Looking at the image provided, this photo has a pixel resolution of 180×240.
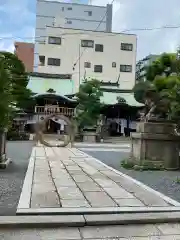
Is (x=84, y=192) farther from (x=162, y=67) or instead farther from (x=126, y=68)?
(x=126, y=68)

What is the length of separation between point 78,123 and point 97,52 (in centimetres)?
1461

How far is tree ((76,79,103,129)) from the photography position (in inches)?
1110

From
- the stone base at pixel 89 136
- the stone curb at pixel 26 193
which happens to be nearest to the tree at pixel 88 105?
the stone base at pixel 89 136

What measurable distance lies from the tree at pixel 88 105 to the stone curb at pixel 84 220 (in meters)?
A: 23.2

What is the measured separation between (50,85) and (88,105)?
24.9ft

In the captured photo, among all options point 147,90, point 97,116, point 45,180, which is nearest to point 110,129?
point 97,116

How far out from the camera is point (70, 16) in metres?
51.8

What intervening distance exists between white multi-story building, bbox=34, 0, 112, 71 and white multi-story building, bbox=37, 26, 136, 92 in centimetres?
Answer: 1107

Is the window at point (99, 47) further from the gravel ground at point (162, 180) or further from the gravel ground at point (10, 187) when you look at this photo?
the gravel ground at point (10, 187)

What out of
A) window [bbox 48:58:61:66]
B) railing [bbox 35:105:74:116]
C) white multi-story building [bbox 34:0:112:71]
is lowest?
railing [bbox 35:105:74:116]

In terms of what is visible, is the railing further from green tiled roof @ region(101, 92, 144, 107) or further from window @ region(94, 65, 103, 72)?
window @ region(94, 65, 103, 72)

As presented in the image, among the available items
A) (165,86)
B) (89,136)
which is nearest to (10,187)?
(165,86)

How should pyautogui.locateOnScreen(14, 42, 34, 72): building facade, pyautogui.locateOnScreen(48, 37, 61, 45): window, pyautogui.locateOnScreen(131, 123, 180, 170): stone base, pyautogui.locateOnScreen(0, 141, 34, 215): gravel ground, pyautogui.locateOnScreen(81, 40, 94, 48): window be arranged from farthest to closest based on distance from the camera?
pyautogui.locateOnScreen(14, 42, 34, 72): building facade
pyautogui.locateOnScreen(81, 40, 94, 48): window
pyautogui.locateOnScreen(48, 37, 61, 45): window
pyautogui.locateOnScreen(131, 123, 180, 170): stone base
pyautogui.locateOnScreen(0, 141, 34, 215): gravel ground

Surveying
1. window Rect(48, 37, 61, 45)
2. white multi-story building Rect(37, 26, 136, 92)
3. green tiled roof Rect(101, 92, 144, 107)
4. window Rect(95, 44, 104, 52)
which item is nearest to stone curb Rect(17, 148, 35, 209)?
green tiled roof Rect(101, 92, 144, 107)
